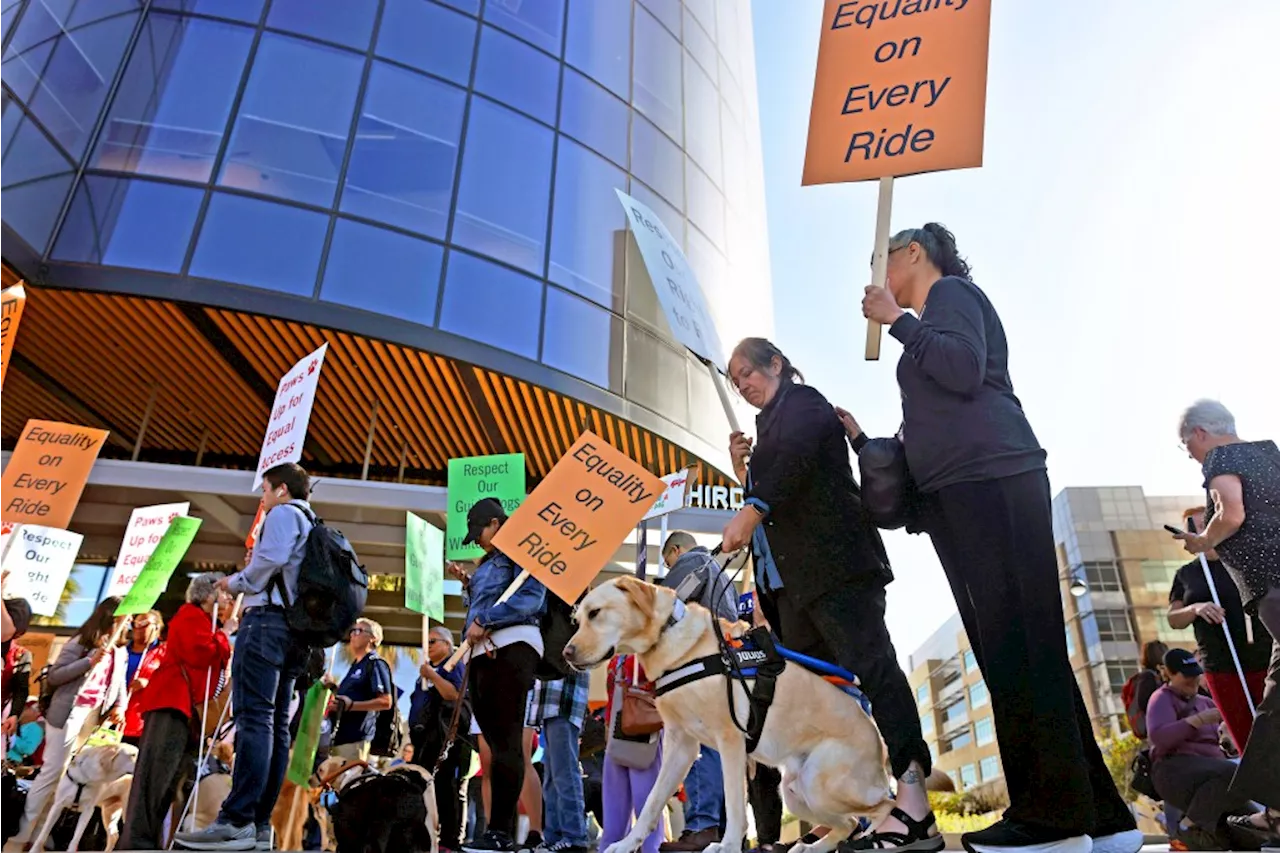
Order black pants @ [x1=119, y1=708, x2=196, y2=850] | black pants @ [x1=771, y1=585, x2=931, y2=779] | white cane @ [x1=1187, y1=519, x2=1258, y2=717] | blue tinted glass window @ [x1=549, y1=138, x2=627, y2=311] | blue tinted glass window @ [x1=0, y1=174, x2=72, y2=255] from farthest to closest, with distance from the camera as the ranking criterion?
1. blue tinted glass window @ [x1=549, y1=138, x2=627, y2=311]
2. blue tinted glass window @ [x1=0, y1=174, x2=72, y2=255]
3. black pants @ [x1=119, y1=708, x2=196, y2=850]
4. white cane @ [x1=1187, y1=519, x2=1258, y2=717]
5. black pants @ [x1=771, y1=585, x2=931, y2=779]

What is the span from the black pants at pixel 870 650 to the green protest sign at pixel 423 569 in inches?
210

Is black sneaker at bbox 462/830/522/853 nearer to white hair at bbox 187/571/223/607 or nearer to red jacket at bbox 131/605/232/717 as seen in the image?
red jacket at bbox 131/605/232/717

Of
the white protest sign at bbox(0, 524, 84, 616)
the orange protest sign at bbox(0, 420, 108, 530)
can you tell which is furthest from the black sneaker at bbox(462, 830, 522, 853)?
the white protest sign at bbox(0, 524, 84, 616)

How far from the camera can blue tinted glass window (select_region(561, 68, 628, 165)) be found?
1376cm

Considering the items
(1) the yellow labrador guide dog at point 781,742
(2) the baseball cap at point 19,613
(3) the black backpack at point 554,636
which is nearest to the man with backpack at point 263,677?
(3) the black backpack at point 554,636

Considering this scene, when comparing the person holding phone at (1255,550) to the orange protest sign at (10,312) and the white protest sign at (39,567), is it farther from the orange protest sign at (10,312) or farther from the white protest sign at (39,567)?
the white protest sign at (39,567)

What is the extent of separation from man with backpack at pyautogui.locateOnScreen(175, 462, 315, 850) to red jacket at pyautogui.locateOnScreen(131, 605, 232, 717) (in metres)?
0.62

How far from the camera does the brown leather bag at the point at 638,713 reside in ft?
14.1

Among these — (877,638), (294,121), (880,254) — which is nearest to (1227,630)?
(877,638)

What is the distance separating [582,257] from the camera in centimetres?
1282

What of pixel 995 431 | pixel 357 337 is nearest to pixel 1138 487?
pixel 357 337

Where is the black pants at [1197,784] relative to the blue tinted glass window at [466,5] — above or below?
below

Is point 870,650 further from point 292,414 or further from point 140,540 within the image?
point 140,540

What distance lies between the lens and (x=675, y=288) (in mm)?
4516
